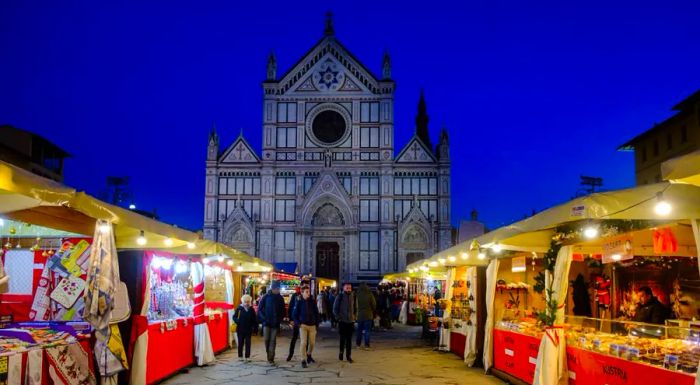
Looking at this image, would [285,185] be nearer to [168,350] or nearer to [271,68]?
[271,68]

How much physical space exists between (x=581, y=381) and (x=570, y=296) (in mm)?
5134

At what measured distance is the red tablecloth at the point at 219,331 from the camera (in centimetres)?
1436

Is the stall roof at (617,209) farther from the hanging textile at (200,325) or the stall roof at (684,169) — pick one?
the hanging textile at (200,325)

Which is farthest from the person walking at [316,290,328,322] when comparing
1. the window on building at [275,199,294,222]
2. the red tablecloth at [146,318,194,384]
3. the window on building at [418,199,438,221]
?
the window on building at [418,199,438,221]

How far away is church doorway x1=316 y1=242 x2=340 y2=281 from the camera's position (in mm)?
45062

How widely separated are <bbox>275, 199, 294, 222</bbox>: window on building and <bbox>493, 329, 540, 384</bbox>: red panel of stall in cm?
3280

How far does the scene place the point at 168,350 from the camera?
10992mm

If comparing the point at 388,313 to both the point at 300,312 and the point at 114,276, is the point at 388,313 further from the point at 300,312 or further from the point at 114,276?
the point at 114,276

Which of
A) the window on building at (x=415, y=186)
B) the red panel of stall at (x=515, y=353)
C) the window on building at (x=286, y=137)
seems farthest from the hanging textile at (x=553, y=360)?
the window on building at (x=286, y=137)

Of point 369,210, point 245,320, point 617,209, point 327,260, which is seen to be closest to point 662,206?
point 617,209

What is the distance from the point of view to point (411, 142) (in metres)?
44.8

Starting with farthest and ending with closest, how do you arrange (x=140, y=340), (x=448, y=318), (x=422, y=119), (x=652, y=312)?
(x=422, y=119)
(x=448, y=318)
(x=652, y=312)
(x=140, y=340)

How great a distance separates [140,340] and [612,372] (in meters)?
6.40

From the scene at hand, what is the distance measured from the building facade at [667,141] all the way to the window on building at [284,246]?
22.1 m
